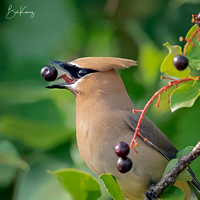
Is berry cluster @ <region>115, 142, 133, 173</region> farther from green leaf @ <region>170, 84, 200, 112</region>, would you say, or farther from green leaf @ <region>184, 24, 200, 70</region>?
green leaf @ <region>184, 24, 200, 70</region>

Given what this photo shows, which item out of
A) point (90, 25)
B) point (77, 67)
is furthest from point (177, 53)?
point (90, 25)

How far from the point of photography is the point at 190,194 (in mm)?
3686

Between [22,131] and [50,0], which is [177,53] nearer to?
[22,131]

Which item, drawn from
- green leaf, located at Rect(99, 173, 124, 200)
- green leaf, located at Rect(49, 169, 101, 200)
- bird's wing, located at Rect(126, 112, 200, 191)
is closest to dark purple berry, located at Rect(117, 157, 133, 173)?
green leaf, located at Rect(99, 173, 124, 200)

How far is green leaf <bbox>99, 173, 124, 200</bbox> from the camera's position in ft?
9.19

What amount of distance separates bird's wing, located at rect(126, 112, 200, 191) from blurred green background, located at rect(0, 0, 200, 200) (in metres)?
0.17

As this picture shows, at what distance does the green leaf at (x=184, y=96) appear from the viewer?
241 centimetres

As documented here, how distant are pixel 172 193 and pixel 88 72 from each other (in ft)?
3.60

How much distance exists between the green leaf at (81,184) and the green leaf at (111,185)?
0.43m

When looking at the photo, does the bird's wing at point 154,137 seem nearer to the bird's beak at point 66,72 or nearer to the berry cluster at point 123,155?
the bird's beak at point 66,72
